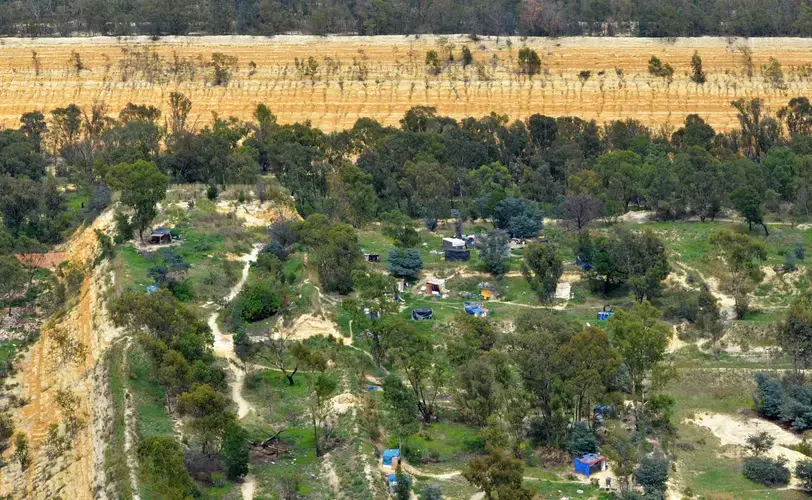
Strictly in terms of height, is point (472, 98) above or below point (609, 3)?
below

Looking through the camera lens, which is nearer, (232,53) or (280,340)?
(280,340)

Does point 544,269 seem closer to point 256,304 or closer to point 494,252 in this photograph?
point 494,252

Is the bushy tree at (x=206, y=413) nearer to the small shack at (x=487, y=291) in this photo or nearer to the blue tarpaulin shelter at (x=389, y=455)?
the blue tarpaulin shelter at (x=389, y=455)

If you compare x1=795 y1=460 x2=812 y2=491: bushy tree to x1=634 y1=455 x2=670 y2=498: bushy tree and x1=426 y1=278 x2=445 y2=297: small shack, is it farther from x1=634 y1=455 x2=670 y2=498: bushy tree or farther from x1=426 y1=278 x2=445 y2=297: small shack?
x1=426 y1=278 x2=445 y2=297: small shack

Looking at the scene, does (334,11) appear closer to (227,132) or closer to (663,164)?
(227,132)

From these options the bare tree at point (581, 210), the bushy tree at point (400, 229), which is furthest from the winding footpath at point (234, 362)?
the bare tree at point (581, 210)

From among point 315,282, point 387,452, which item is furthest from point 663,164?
point 387,452
